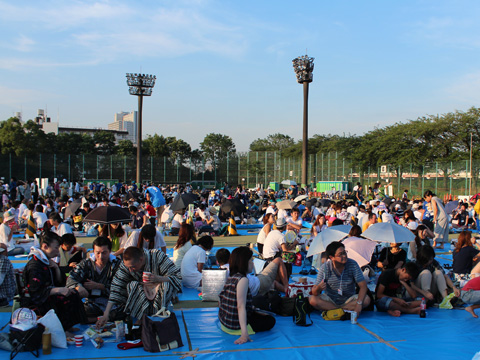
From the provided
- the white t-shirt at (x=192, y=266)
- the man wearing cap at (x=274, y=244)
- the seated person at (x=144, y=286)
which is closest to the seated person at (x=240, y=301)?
the seated person at (x=144, y=286)

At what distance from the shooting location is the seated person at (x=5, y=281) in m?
6.17

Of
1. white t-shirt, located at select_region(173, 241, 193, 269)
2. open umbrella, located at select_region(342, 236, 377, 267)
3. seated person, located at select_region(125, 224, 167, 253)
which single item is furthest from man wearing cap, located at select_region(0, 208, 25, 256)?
open umbrella, located at select_region(342, 236, 377, 267)

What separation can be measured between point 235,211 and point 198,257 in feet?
29.0

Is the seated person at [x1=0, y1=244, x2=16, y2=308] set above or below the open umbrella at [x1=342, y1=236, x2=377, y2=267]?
below

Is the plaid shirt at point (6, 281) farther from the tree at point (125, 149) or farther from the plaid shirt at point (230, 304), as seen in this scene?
the tree at point (125, 149)

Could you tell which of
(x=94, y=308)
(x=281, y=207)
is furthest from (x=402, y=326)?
(x=281, y=207)

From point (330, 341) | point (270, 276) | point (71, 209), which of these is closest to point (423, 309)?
point (330, 341)

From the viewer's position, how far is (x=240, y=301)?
15.9ft

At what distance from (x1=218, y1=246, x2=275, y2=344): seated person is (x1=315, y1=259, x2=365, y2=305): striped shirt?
1090 mm

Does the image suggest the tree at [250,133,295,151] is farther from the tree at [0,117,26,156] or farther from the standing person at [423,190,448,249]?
the standing person at [423,190,448,249]

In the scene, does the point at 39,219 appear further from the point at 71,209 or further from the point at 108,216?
the point at 108,216

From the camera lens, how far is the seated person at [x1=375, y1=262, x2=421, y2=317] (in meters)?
6.21

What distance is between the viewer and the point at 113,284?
5.33 meters

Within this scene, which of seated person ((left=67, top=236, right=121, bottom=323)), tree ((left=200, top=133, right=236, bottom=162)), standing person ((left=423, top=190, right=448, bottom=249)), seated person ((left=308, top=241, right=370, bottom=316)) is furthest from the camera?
tree ((left=200, top=133, right=236, bottom=162))
